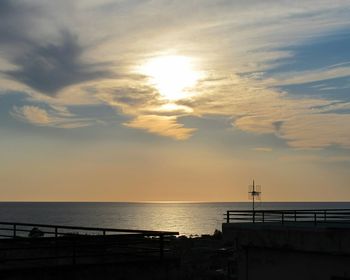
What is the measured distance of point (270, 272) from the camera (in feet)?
72.0

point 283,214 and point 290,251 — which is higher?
point 283,214

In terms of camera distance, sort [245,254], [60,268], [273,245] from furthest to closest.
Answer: [245,254] < [273,245] < [60,268]

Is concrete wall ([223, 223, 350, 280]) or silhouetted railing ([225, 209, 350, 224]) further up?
silhouetted railing ([225, 209, 350, 224])

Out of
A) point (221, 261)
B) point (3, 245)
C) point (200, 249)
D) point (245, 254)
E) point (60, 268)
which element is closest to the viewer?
point (60, 268)

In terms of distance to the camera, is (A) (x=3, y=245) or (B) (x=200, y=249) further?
(B) (x=200, y=249)

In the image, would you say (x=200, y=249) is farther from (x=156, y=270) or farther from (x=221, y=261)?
(x=156, y=270)

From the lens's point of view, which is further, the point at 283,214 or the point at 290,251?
the point at 283,214

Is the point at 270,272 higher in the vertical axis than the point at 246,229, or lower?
lower

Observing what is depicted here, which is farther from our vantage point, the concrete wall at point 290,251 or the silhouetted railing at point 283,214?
the silhouetted railing at point 283,214

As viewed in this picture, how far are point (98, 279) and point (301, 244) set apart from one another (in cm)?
747

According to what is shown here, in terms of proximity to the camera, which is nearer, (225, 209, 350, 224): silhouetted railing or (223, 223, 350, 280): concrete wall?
(223, 223, 350, 280): concrete wall

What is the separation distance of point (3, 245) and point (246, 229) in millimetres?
8550

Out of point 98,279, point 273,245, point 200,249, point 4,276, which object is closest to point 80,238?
point 98,279

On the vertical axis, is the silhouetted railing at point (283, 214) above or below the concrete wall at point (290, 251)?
above
